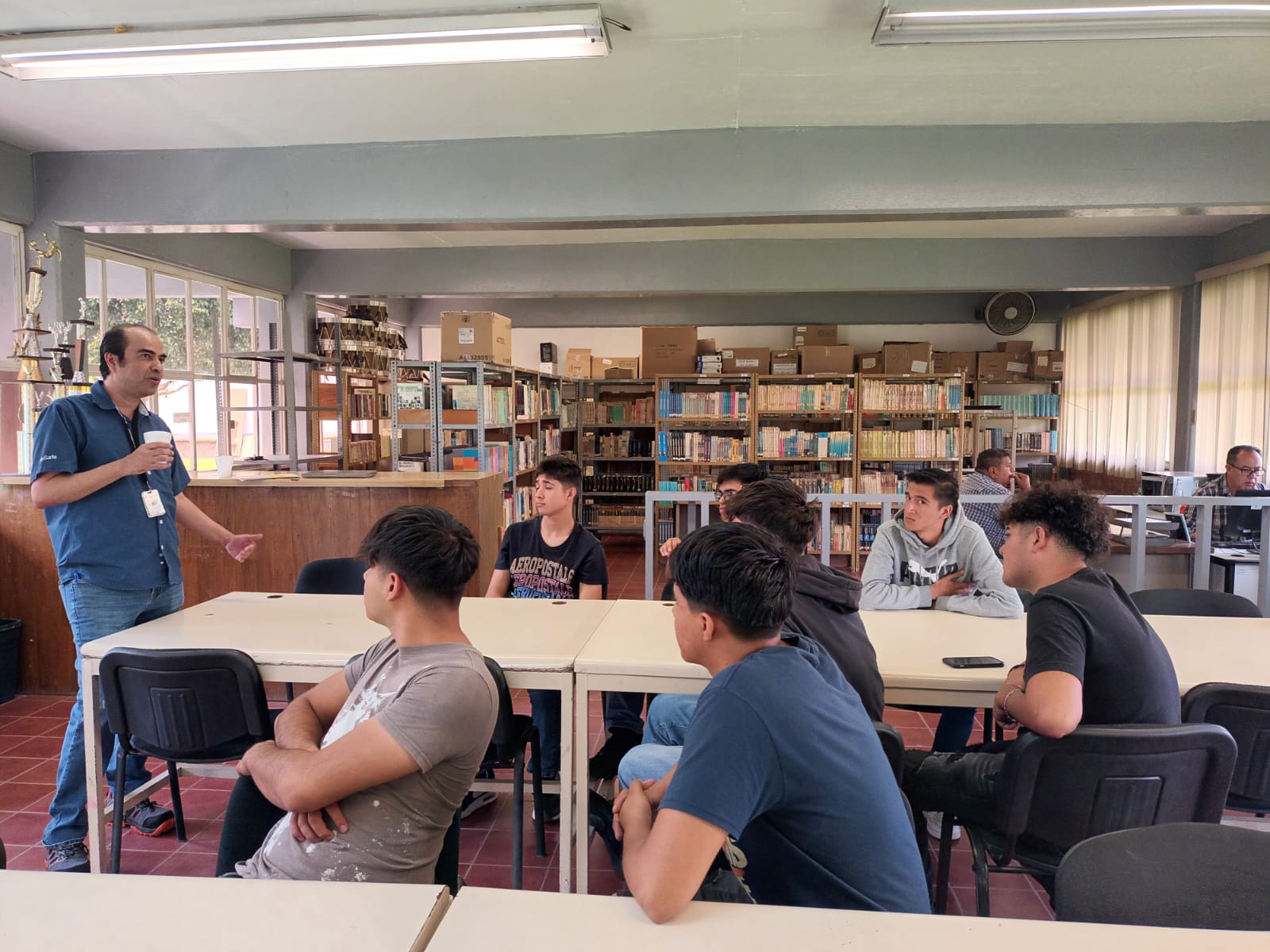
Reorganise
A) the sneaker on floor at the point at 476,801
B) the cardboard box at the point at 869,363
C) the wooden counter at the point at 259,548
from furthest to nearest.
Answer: the cardboard box at the point at 869,363, the wooden counter at the point at 259,548, the sneaker on floor at the point at 476,801

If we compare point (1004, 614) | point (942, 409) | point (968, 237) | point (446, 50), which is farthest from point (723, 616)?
point (942, 409)

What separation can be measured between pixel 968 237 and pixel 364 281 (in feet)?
17.9

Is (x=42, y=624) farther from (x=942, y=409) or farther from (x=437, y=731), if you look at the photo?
(x=942, y=409)

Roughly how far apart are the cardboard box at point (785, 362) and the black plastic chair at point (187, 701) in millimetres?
6971

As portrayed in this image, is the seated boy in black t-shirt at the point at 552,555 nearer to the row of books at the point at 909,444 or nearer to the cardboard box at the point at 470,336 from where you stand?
the cardboard box at the point at 470,336

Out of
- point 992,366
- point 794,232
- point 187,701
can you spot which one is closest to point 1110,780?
point 187,701

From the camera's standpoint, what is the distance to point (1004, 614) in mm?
2645

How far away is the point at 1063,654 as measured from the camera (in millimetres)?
1647

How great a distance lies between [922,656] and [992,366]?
8170mm

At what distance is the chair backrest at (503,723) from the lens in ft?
6.31

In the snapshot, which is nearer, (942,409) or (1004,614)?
(1004,614)

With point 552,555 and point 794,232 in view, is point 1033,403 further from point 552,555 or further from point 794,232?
point 552,555

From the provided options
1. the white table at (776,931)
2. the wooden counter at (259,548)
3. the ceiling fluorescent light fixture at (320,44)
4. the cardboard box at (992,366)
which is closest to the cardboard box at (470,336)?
the wooden counter at (259,548)

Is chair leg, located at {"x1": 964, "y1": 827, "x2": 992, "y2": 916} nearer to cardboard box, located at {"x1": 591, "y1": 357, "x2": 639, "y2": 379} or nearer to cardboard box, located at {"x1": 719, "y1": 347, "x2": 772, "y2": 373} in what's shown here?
cardboard box, located at {"x1": 719, "y1": 347, "x2": 772, "y2": 373}
